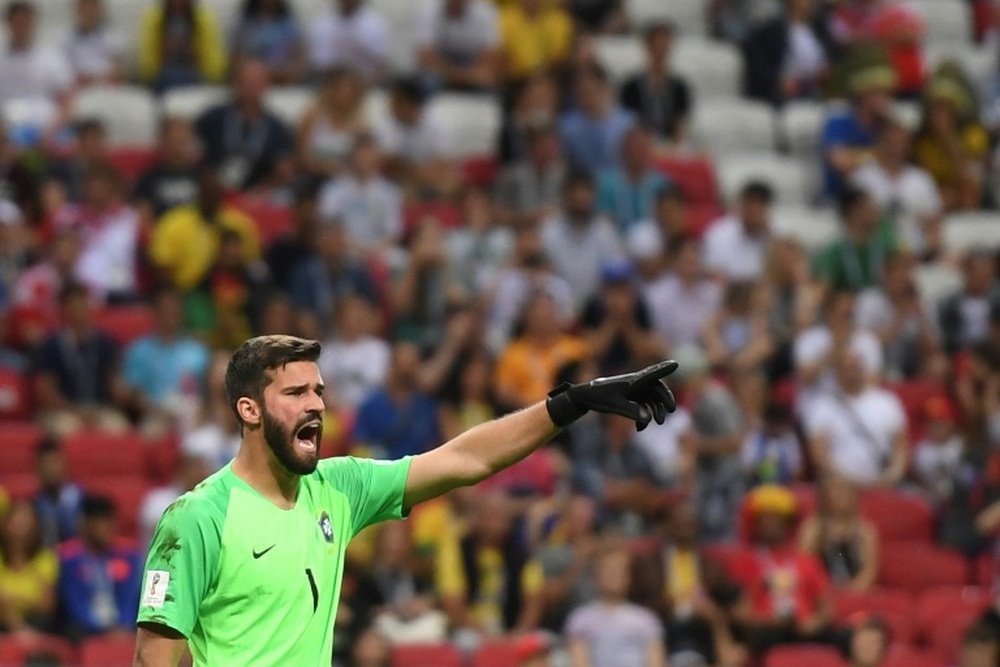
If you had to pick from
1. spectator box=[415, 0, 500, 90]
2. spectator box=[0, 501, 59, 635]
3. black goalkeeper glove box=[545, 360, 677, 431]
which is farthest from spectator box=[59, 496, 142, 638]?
black goalkeeper glove box=[545, 360, 677, 431]

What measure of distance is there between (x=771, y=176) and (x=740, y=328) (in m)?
2.75

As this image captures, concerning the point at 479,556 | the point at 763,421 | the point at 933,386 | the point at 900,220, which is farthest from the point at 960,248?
the point at 479,556

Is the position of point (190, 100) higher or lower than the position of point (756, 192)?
higher

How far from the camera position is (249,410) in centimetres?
605

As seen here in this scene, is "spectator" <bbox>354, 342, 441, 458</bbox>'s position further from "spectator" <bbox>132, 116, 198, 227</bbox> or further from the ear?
the ear

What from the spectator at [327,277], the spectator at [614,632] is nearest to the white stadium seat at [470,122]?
the spectator at [327,277]

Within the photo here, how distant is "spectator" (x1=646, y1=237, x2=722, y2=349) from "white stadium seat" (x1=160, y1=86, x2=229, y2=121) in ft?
12.2

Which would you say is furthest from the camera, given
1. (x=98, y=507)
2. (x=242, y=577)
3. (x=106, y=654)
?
(x=98, y=507)

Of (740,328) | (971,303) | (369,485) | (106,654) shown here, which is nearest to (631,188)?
(740,328)

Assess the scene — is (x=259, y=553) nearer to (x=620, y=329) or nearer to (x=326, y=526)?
(x=326, y=526)

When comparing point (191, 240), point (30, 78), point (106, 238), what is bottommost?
point (191, 240)

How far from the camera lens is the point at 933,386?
15.2 metres

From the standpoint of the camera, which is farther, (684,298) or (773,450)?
(684,298)

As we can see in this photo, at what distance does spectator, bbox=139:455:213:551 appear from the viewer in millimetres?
12617
